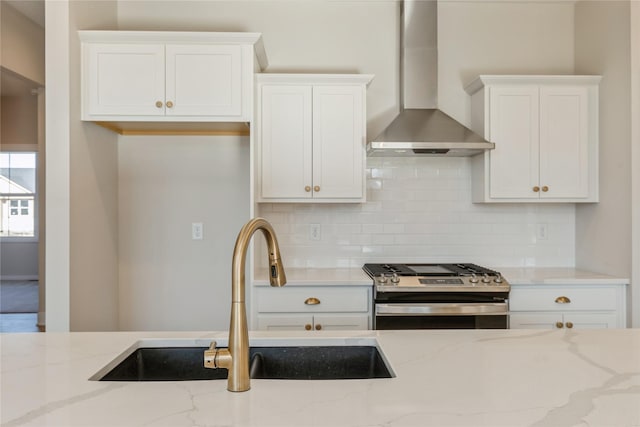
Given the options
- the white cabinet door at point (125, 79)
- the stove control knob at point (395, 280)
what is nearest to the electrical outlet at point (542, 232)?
the stove control knob at point (395, 280)

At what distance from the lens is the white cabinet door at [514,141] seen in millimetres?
3119

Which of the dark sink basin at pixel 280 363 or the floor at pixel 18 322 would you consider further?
the floor at pixel 18 322

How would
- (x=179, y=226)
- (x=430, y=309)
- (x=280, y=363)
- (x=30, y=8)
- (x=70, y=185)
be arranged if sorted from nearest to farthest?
(x=280, y=363) → (x=70, y=185) → (x=430, y=309) → (x=179, y=226) → (x=30, y=8)

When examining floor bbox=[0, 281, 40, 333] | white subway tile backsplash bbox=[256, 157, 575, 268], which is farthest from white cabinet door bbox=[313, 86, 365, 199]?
floor bbox=[0, 281, 40, 333]

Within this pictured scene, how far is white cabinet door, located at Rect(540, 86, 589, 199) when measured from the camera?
3115mm

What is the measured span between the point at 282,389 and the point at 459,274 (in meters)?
2.05

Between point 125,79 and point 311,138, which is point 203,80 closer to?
point 125,79

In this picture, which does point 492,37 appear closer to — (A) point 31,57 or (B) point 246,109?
(B) point 246,109

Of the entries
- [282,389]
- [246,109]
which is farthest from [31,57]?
[282,389]

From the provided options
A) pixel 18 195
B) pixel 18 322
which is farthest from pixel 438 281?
pixel 18 195

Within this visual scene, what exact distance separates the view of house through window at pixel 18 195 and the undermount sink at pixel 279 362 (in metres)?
8.08

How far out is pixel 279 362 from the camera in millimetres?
1453

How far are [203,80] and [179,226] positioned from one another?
1120mm

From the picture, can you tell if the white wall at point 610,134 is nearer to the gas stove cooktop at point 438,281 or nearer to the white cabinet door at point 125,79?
the gas stove cooktop at point 438,281
